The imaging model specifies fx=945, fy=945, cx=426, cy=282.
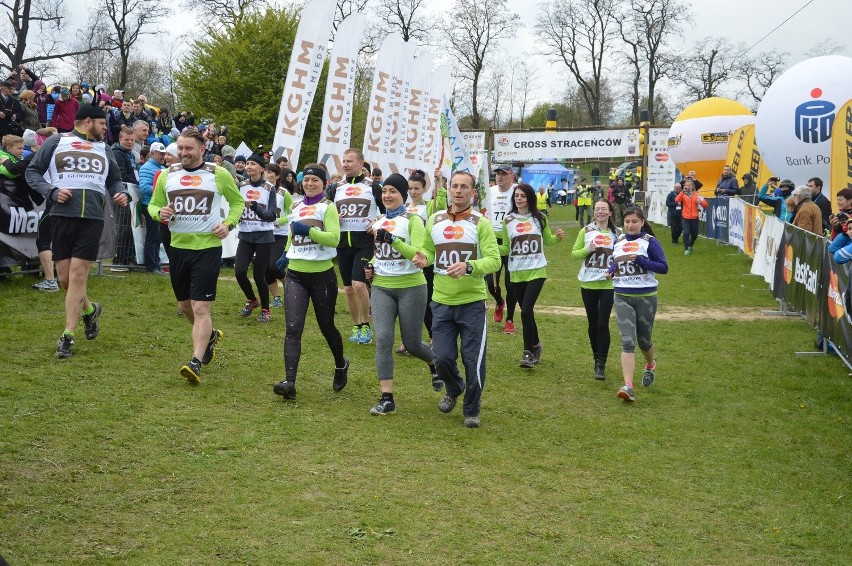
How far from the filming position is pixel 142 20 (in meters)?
53.9

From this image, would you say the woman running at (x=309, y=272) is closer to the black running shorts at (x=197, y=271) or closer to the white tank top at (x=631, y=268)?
the black running shorts at (x=197, y=271)

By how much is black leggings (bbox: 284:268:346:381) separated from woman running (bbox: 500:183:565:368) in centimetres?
261

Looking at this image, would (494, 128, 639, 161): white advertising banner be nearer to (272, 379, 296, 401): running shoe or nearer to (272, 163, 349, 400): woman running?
(272, 163, 349, 400): woman running

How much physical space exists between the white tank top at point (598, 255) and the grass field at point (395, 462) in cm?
111

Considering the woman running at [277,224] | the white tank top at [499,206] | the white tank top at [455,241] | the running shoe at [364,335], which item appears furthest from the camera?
the white tank top at [499,206]

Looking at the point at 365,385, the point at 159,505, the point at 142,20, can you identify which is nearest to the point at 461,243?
the point at 365,385

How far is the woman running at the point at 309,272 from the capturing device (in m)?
7.74

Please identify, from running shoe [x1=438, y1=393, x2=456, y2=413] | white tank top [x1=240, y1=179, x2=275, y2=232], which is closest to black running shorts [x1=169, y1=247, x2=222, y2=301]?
running shoe [x1=438, y1=393, x2=456, y2=413]

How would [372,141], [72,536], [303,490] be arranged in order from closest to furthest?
1. [72,536]
2. [303,490]
3. [372,141]

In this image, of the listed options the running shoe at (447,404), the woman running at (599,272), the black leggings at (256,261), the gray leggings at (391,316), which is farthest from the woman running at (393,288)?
the black leggings at (256,261)

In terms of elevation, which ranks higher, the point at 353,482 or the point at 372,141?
the point at 372,141

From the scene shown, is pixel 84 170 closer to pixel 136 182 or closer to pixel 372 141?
pixel 136 182

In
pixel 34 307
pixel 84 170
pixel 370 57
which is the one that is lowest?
pixel 34 307

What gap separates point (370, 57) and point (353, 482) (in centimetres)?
4698
